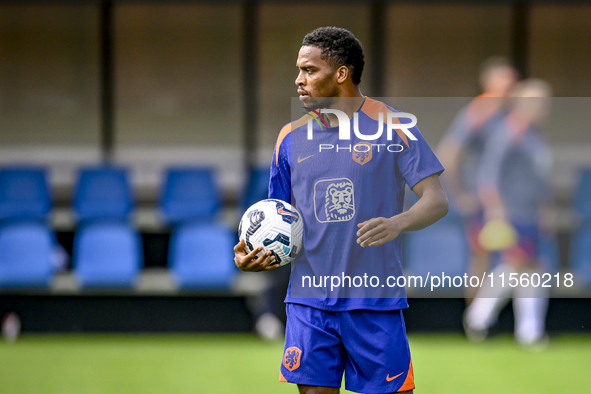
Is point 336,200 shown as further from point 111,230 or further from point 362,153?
point 111,230

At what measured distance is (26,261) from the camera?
19.7ft

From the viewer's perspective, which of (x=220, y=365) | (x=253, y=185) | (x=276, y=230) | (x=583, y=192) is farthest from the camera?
(x=253, y=185)

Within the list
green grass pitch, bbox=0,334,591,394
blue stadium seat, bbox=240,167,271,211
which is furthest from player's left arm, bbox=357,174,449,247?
blue stadium seat, bbox=240,167,271,211

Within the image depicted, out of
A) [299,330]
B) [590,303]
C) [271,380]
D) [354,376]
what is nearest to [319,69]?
[299,330]

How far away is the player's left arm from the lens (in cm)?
224

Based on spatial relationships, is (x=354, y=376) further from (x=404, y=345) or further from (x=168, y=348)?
(x=168, y=348)

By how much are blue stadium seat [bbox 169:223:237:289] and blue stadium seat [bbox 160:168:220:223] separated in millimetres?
215

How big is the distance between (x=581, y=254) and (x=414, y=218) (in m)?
1.11

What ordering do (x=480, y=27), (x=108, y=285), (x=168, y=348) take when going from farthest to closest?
(x=480, y=27)
(x=108, y=285)
(x=168, y=348)

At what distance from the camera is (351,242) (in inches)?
93.3

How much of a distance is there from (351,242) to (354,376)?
446 millimetres

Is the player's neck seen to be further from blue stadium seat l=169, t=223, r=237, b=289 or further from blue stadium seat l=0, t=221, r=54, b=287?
blue stadium seat l=0, t=221, r=54, b=287

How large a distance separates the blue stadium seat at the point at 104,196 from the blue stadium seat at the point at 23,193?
293 mm

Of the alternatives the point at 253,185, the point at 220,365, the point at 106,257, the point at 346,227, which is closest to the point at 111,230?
the point at 106,257
